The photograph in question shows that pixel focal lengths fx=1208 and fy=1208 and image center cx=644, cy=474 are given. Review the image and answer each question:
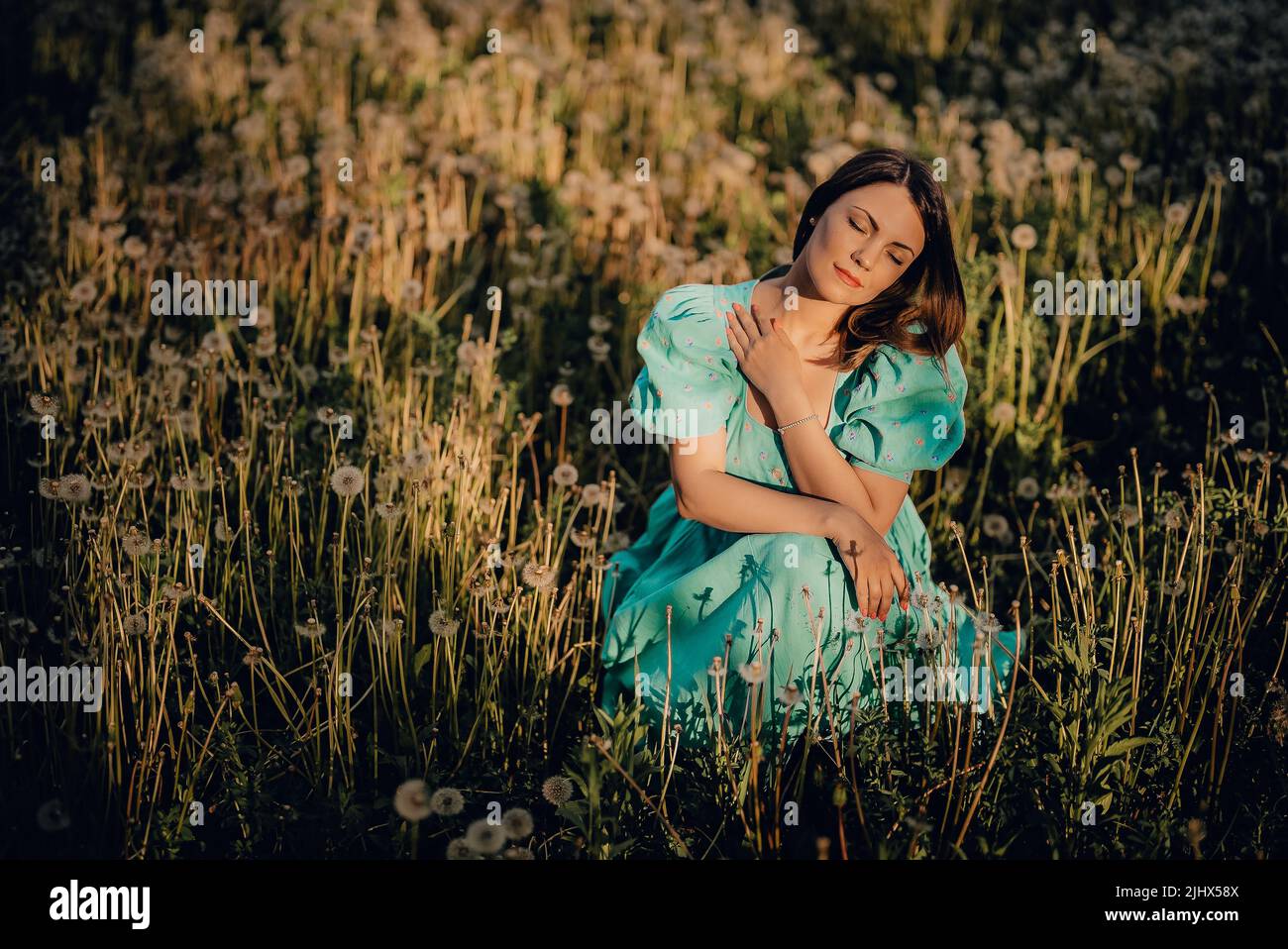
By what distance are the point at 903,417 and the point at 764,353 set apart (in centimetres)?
36

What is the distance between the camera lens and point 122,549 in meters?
2.90

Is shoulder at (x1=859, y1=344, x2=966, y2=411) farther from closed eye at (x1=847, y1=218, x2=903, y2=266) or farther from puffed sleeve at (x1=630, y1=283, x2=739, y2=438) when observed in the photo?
puffed sleeve at (x1=630, y1=283, x2=739, y2=438)

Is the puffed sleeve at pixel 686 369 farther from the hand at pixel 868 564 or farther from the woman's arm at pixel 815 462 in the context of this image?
the hand at pixel 868 564

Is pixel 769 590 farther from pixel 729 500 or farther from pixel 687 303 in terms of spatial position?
pixel 687 303

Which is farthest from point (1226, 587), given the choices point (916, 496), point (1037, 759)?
point (916, 496)

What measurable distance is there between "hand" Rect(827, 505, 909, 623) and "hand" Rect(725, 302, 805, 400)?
0.32m

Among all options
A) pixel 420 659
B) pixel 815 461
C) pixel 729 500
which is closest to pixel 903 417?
pixel 815 461

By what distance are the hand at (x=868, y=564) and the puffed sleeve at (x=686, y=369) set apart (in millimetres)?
380

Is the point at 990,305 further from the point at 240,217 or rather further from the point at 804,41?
the point at 804,41

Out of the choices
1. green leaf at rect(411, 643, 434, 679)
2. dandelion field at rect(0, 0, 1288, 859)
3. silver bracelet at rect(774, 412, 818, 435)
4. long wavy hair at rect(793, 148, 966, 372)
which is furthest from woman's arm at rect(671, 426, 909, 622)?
green leaf at rect(411, 643, 434, 679)

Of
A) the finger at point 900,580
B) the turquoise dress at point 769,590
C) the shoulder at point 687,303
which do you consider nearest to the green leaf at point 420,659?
the turquoise dress at point 769,590

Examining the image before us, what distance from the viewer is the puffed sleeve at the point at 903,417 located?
283 cm

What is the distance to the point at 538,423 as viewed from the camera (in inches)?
169
